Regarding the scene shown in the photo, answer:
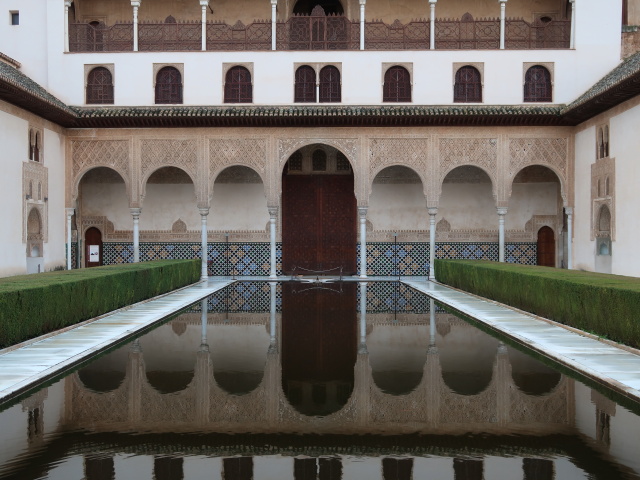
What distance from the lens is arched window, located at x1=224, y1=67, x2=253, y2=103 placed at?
21.4 m

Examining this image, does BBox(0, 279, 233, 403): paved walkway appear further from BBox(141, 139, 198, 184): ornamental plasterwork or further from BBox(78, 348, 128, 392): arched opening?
BBox(141, 139, 198, 184): ornamental plasterwork

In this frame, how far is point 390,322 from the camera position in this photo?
11367mm

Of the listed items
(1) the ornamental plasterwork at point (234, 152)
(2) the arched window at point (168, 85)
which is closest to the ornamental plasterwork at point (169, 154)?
(1) the ornamental plasterwork at point (234, 152)

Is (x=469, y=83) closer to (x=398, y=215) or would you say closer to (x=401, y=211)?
(x=401, y=211)

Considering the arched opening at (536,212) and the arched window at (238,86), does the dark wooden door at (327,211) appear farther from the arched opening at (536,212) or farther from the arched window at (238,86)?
the arched opening at (536,212)

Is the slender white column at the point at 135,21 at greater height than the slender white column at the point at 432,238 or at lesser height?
greater

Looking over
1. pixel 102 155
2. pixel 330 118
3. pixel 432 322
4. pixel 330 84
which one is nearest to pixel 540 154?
pixel 330 118

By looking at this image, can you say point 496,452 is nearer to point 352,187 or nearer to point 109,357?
point 109,357

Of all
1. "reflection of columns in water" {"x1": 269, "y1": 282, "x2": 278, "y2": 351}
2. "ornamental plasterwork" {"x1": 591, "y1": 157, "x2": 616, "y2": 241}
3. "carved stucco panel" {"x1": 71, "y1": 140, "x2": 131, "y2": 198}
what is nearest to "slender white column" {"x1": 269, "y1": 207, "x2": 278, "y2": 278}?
"reflection of columns in water" {"x1": 269, "y1": 282, "x2": 278, "y2": 351}

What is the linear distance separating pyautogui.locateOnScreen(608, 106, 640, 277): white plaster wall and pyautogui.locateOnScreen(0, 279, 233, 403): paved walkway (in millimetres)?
9494

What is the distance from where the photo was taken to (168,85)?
848 inches

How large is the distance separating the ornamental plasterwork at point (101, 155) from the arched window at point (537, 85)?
11.2 metres

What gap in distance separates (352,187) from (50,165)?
8606 millimetres

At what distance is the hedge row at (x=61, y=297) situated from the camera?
337 inches
